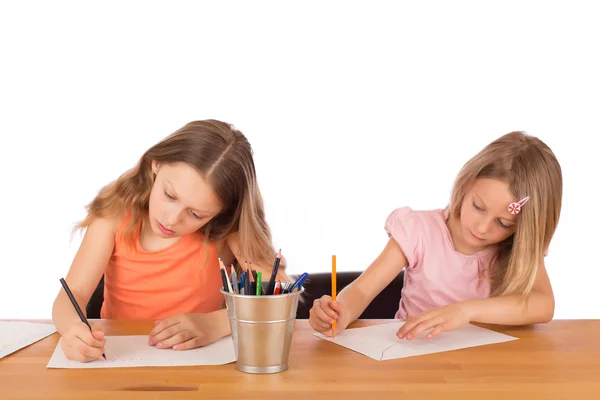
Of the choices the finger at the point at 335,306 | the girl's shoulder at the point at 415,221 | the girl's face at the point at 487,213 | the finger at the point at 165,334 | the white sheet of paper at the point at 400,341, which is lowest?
the white sheet of paper at the point at 400,341

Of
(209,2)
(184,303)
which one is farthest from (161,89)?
(184,303)

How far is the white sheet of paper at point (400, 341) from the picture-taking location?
1322 mm

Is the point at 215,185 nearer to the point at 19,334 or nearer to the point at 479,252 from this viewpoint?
the point at 19,334

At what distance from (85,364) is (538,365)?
0.75m

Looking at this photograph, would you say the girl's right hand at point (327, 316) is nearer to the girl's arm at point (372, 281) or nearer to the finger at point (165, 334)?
the girl's arm at point (372, 281)

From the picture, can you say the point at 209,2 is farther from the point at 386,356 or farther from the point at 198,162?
the point at 386,356

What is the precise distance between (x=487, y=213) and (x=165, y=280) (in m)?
0.80

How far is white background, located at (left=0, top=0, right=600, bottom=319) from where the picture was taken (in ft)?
10.7

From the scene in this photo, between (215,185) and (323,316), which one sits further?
(215,185)

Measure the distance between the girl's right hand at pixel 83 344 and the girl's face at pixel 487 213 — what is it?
0.90 metres

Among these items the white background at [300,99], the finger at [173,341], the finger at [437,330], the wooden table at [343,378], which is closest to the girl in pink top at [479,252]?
the finger at [437,330]

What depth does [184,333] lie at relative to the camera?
135 cm

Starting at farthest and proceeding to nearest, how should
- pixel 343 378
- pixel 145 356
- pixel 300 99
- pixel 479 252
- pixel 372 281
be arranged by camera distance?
1. pixel 300 99
2. pixel 479 252
3. pixel 372 281
4. pixel 145 356
5. pixel 343 378

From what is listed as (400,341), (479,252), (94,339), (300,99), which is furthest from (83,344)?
(300,99)
